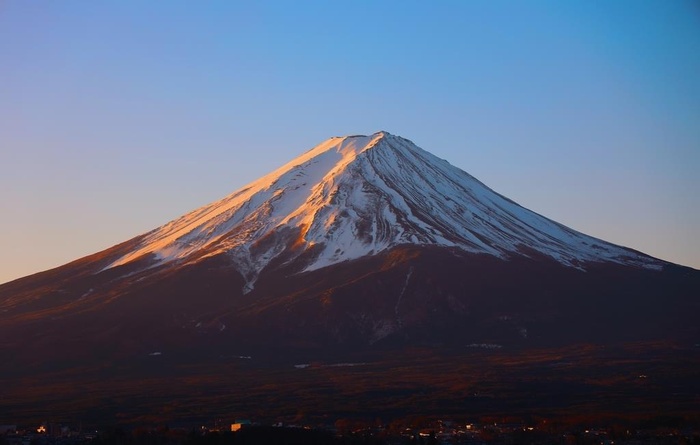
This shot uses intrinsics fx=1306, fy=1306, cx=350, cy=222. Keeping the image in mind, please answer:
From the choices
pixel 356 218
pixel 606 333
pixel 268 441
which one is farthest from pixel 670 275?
pixel 268 441

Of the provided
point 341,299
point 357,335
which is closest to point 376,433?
point 357,335

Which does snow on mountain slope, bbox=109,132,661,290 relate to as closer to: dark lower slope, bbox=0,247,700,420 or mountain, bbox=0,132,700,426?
mountain, bbox=0,132,700,426

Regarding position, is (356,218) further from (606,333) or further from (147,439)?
(147,439)

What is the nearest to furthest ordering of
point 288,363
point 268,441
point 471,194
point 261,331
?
point 268,441 < point 288,363 < point 261,331 < point 471,194

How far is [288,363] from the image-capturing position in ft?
290

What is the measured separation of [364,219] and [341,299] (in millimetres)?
18901

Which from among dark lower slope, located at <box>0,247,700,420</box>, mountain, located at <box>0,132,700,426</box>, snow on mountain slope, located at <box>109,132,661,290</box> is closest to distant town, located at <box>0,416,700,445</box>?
dark lower slope, located at <box>0,247,700,420</box>

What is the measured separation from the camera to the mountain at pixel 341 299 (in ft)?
281

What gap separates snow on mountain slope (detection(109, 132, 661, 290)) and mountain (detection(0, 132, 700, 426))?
0.26m

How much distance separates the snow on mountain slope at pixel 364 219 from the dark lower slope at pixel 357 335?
3469 mm

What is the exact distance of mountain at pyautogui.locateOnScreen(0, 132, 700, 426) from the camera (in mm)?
85562

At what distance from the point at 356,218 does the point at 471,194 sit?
16103 mm

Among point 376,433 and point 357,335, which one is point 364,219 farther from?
point 376,433

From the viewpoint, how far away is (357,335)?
95312 mm
